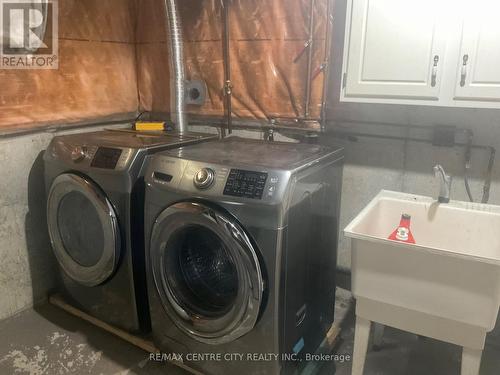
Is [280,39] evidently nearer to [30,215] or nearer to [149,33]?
[149,33]

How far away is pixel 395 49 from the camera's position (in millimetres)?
1672

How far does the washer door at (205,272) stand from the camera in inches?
58.3

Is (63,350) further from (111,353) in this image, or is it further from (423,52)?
(423,52)

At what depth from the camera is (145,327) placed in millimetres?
2039

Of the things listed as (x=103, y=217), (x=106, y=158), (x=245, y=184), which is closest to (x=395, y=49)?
(x=245, y=184)

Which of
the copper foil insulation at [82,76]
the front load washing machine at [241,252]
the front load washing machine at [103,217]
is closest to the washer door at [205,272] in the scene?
the front load washing machine at [241,252]

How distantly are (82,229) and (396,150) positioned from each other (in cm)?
166

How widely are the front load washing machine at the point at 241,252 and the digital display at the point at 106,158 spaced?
9.1 inches

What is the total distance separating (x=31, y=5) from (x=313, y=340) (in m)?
2.17

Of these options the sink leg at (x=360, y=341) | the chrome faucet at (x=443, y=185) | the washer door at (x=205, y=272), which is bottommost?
the sink leg at (x=360, y=341)

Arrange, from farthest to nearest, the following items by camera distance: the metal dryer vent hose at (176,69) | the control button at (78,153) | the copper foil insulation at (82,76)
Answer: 1. the metal dryer vent hose at (176,69)
2. the copper foil insulation at (82,76)
3. the control button at (78,153)

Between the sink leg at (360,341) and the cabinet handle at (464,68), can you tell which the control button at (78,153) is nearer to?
the sink leg at (360,341)

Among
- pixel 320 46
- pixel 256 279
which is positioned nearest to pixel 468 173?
pixel 320 46

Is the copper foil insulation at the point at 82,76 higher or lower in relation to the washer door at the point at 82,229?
higher
